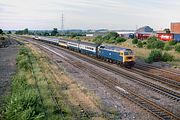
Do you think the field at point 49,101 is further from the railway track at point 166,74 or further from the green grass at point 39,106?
the railway track at point 166,74

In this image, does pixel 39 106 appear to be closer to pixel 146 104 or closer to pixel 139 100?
pixel 146 104

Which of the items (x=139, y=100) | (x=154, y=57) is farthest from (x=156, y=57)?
(x=139, y=100)

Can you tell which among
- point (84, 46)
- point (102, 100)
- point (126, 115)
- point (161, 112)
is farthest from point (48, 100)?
point (84, 46)

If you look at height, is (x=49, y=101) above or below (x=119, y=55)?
below

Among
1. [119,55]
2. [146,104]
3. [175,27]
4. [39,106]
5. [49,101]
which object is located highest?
[175,27]

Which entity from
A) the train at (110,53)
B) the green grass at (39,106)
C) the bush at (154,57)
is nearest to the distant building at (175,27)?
the train at (110,53)

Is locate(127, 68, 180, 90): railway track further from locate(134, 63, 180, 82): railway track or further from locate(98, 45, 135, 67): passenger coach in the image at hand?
locate(98, 45, 135, 67): passenger coach

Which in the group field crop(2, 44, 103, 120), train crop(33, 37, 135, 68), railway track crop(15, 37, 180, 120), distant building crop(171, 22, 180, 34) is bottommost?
railway track crop(15, 37, 180, 120)

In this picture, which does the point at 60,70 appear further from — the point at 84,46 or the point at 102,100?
the point at 84,46

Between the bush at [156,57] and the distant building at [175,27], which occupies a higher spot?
the distant building at [175,27]

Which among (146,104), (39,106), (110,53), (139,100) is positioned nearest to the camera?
(39,106)

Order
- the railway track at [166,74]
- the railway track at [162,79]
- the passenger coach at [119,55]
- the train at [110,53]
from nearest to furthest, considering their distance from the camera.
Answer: the railway track at [162,79], the railway track at [166,74], the passenger coach at [119,55], the train at [110,53]

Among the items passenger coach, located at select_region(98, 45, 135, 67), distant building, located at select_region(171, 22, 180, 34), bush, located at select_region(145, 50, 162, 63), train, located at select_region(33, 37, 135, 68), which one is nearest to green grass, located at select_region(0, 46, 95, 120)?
passenger coach, located at select_region(98, 45, 135, 67)

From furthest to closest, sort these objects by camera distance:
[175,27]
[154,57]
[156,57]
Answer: [175,27]
[156,57]
[154,57]
